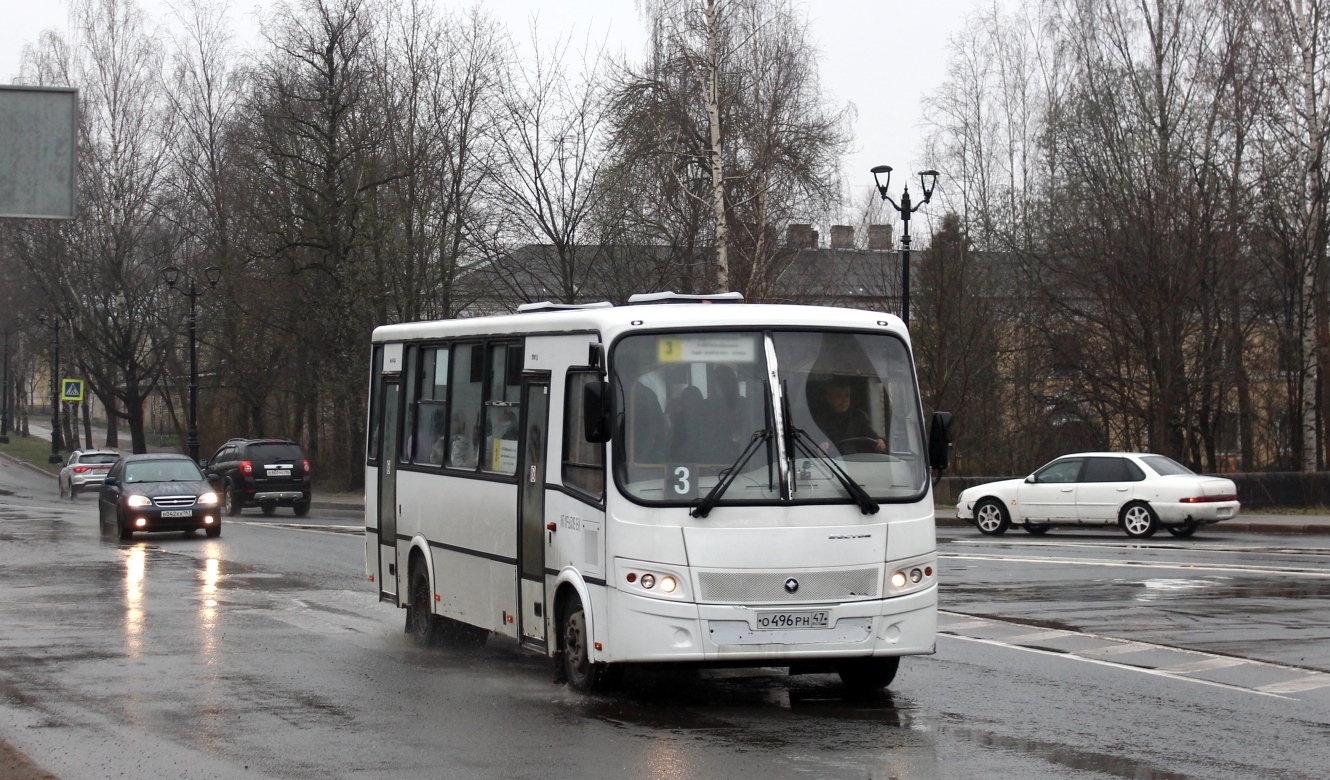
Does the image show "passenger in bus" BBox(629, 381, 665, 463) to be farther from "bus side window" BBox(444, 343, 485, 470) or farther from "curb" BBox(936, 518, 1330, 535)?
"curb" BBox(936, 518, 1330, 535)

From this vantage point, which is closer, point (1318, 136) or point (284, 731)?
point (284, 731)

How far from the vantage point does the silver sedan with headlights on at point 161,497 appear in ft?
92.4

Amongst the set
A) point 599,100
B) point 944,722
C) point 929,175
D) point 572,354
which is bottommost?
point 944,722

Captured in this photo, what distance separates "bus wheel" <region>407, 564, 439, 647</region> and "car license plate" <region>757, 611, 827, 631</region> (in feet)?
14.9

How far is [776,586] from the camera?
9.72 metres

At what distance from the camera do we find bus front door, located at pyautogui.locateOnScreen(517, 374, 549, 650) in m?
11.1

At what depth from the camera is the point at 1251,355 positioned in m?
38.6

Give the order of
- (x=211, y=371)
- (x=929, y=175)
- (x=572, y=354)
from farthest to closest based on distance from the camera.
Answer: (x=211, y=371) → (x=929, y=175) → (x=572, y=354)

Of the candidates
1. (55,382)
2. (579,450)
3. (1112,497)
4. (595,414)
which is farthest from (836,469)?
(55,382)

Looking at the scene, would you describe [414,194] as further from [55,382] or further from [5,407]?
[5,407]

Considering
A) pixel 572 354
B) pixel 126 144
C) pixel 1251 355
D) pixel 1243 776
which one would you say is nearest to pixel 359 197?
pixel 126 144

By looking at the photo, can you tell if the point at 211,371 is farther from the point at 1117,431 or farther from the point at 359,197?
the point at 1117,431

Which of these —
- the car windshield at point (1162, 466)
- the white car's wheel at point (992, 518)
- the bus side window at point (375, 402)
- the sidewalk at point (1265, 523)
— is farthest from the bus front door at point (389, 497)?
the sidewalk at point (1265, 523)

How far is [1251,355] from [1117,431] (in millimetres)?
3863
